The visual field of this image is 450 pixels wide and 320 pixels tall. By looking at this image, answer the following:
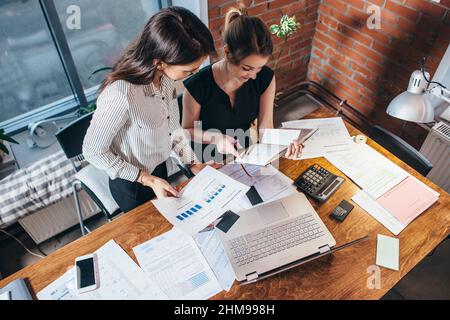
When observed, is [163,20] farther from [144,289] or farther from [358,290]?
[358,290]

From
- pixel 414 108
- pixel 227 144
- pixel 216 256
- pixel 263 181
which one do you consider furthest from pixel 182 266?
pixel 414 108

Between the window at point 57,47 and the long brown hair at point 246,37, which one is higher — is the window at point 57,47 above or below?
below

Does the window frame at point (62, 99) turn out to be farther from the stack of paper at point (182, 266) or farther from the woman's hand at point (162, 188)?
the stack of paper at point (182, 266)

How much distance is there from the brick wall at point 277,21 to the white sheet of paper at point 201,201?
1.19 meters

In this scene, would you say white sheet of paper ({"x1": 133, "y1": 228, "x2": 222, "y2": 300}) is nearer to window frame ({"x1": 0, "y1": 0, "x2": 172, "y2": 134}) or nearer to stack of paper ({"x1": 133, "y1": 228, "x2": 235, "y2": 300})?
stack of paper ({"x1": 133, "y1": 228, "x2": 235, "y2": 300})

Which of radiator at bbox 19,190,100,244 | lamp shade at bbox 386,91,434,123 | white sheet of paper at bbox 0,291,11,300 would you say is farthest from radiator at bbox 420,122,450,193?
white sheet of paper at bbox 0,291,11,300

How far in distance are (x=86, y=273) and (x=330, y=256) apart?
34.5 inches

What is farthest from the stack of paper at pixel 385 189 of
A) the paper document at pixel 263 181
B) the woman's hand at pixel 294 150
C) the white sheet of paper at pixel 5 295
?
the white sheet of paper at pixel 5 295

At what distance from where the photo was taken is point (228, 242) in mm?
1258

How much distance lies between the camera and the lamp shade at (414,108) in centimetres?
135

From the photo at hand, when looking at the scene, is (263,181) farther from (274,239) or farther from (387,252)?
(387,252)

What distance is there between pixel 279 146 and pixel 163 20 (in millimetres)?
692

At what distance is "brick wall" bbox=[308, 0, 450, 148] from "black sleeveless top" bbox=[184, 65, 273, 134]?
101cm

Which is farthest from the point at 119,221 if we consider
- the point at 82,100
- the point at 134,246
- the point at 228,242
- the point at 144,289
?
the point at 82,100
